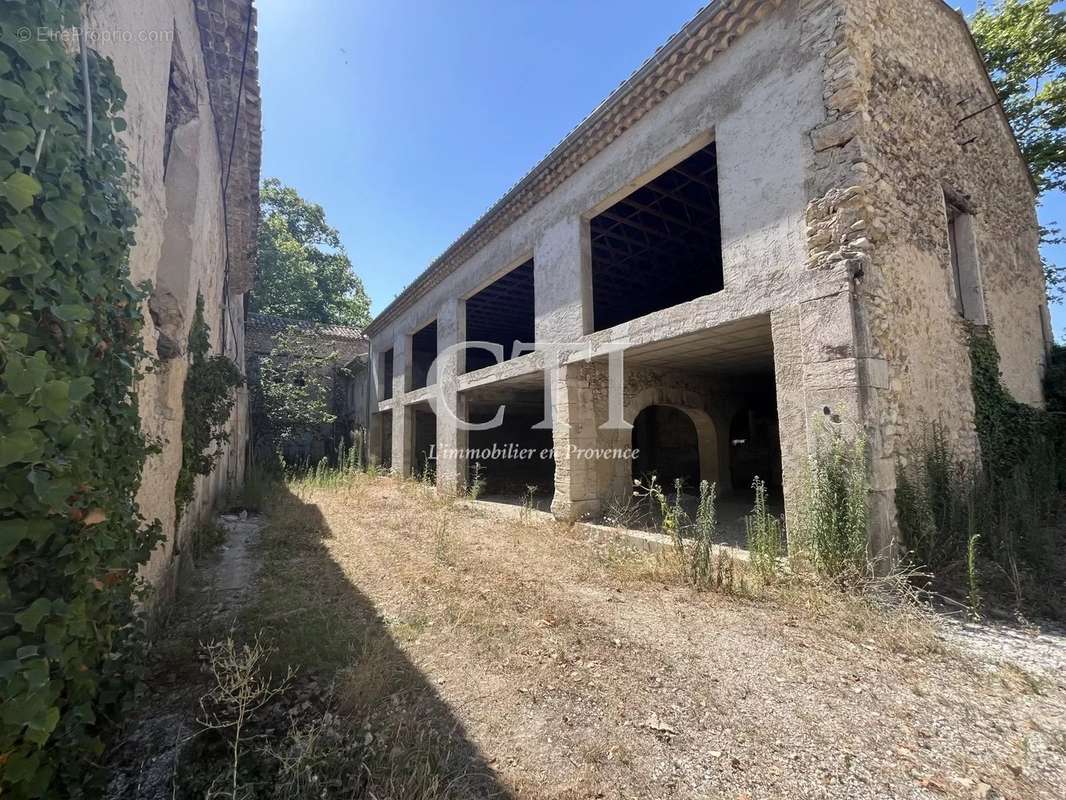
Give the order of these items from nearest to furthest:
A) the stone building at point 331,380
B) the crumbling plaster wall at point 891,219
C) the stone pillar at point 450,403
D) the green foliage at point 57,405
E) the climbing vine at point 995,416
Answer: the green foliage at point 57,405, the crumbling plaster wall at point 891,219, the climbing vine at point 995,416, the stone pillar at point 450,403, the stone building at point 331,380

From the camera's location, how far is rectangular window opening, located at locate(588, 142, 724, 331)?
7.55 metres

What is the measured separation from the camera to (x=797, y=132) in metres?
4.40

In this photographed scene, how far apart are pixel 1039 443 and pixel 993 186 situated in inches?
142

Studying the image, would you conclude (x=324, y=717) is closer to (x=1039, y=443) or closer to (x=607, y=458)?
(x=607, y=458)

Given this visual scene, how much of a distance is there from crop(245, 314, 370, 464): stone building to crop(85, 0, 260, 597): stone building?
9399 mm

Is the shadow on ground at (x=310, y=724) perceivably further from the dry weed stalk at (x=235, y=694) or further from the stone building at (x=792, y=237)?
the stone building at (x=792, y=237)

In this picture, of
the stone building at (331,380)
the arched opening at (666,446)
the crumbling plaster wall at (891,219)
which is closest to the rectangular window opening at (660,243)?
the crumbling plaster wall at (891,219)

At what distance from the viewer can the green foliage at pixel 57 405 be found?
107cm

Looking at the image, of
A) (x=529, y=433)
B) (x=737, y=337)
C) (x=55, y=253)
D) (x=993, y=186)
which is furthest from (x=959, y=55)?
(x=529, y=433)

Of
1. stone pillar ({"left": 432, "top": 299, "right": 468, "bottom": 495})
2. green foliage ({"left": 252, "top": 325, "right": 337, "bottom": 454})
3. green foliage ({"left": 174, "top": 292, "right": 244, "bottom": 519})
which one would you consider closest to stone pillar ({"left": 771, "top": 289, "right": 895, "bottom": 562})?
green foliage ({"left": 174, "top": 292, "right": 244, "bottom": 519})

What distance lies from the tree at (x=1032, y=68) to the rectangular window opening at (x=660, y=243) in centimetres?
602

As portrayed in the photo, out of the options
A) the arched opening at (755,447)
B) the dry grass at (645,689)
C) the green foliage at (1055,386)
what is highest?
the green foliage at (1055,386)

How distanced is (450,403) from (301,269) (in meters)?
17.6

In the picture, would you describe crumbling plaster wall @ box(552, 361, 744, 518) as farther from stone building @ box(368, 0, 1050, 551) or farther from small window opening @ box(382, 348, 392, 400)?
small window opening @ box(382, 348, 392, 400)
